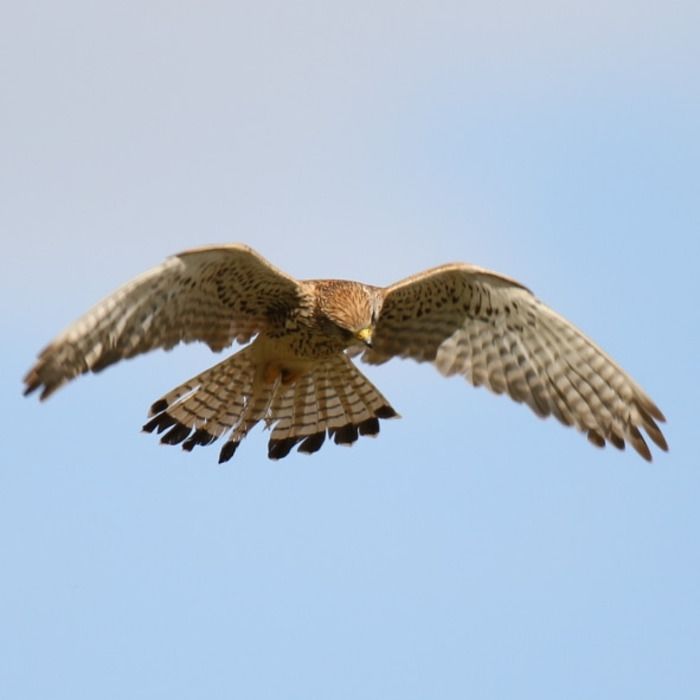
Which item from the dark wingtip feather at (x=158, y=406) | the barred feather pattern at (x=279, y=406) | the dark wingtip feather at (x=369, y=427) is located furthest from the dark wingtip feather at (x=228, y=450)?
the dark wingtip feather at (x=369, y=427)

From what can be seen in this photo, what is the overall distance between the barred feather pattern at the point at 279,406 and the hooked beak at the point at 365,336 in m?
0.63

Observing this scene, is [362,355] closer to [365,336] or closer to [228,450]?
[365,336]

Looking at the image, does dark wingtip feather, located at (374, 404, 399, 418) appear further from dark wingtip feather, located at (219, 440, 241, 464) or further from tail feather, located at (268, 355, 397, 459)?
dark wingtip feather, located at (219, 440, 241, 464)

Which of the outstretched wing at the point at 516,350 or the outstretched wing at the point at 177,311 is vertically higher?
the outstretched wing at the point at 516,350

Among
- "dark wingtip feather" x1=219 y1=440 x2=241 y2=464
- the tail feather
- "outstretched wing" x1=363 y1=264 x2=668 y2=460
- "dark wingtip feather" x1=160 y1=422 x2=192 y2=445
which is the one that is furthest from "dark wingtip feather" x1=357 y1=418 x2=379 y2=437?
"dark wingtip feather" x1=160 y1=422 x2=192 y2=445

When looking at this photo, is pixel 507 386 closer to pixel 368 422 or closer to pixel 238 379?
pixel 368 422

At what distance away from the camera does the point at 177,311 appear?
1080 cm

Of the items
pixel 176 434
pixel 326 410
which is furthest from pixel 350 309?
pixel 176 434

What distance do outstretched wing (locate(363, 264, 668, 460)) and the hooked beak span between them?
0.38 meters

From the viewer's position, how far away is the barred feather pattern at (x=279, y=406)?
11828 millimetres

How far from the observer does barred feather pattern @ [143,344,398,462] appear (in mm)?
11828

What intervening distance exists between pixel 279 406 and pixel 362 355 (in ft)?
2.28

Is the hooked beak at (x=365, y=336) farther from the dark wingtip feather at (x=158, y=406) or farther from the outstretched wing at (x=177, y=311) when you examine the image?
the dark wingtip feather at (x=158, y=406)

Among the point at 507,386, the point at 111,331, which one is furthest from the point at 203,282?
the point at 507,386
